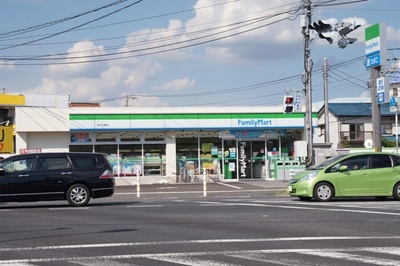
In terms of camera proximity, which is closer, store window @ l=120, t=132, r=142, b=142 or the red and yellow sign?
the red and yellow sign

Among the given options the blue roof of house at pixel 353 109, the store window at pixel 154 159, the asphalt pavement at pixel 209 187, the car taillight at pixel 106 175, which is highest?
the blue roof of house at pixel 353 109

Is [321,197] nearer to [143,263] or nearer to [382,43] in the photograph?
[382,43]

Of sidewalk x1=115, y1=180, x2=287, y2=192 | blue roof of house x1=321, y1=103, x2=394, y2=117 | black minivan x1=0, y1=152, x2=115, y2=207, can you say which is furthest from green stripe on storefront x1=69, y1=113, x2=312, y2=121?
blue roof of house x1=321, y1=103, x2=394, y2=117

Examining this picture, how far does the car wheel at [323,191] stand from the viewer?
61.3ft

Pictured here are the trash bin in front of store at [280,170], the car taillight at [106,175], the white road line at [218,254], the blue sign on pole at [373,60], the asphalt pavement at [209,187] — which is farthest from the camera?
the trash bin in front of store at [280,170]

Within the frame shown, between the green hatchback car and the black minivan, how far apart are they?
244 inches

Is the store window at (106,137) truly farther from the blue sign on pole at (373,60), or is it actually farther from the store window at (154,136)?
the blue sign on pole at (373,60)

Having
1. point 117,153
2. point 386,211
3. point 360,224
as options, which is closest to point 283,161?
point 117,153

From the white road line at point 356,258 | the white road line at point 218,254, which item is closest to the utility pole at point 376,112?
the white road line at point 218,254

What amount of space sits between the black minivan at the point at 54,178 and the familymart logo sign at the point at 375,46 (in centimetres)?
1287

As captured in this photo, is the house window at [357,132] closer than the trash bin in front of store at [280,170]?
No

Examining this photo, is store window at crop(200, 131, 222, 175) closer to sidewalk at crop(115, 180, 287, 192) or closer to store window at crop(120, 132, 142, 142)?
sidewalk at crop(115, 180, 287, 192)

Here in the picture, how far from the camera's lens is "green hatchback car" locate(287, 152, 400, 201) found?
18703mm

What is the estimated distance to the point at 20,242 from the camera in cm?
1045
